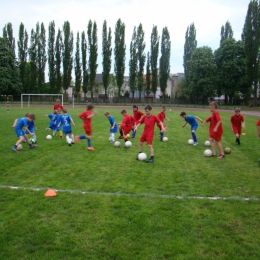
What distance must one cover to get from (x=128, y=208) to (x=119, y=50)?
2545 inches

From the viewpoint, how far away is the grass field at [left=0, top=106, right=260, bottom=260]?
153 inches

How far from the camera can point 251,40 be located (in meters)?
43.9

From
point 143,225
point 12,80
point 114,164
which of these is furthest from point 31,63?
point 143,225

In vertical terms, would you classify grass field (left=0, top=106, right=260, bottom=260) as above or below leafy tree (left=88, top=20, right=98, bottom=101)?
below

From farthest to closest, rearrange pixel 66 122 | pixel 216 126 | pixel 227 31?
pixel 227 31, pixel 66 122, pixel 216 126

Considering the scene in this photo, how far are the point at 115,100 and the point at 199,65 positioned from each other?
75.6ft

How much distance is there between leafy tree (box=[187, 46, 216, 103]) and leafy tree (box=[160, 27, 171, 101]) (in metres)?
8.78

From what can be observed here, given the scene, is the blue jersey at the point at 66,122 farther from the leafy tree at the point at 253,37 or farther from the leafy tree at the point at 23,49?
the leafy tree at the point at 23,49

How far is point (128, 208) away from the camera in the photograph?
523 centimetres

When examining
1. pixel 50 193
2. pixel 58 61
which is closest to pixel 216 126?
pixel 50 193

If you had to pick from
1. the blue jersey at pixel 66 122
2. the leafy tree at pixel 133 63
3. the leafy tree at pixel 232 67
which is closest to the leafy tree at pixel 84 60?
the leafy tree at pixel 133 63

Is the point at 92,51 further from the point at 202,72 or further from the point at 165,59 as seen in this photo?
the point at 202,72

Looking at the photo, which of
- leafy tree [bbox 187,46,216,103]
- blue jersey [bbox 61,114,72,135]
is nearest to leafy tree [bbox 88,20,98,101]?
leafy tree [bbox 187,46,216,103]

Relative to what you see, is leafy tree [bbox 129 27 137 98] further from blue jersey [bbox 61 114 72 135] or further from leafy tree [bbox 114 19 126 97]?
blue jersey [bbox 61 114 72 135]
